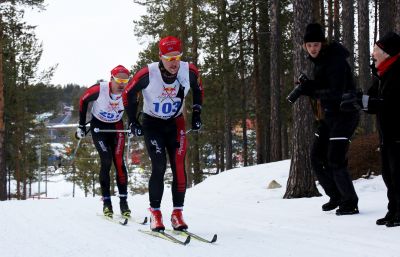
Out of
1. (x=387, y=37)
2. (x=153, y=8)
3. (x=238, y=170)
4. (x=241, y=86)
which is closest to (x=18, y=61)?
(x=153, y=8)

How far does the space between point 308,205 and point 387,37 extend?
10.4 feet

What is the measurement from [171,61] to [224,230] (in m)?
2.10

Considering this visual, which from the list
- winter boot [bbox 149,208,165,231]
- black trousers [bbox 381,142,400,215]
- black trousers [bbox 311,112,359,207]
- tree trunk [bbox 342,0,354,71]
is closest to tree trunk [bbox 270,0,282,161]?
tree trunk [bbox 342,0,354,71]

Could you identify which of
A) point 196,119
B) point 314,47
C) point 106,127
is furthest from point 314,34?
point 106,127

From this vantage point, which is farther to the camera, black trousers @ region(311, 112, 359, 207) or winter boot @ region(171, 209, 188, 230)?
black trousers @ region(311, 112, 359, 207)

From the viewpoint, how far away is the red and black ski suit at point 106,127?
7812mm

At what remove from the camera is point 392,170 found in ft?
17.1

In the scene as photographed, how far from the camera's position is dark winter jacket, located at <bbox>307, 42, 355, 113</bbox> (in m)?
6.31

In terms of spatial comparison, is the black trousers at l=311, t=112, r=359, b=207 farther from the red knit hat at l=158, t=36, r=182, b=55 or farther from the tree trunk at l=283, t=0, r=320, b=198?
the tree trunk at l=283, t=0, r=320, b=198

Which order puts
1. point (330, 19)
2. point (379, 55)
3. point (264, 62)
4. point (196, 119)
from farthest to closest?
1. point (264, 62)
2. point (330, 19)
3. point (196, 119)
4. point (379, 55)

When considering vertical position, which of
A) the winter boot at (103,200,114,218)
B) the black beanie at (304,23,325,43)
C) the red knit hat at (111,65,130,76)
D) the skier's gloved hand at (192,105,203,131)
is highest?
the black beanie at (304,23,325,43)

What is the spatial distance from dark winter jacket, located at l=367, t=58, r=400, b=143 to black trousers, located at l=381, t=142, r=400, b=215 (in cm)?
9

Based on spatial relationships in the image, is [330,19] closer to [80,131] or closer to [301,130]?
[301,130]

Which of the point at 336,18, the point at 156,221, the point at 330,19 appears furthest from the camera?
the point at 336,18
